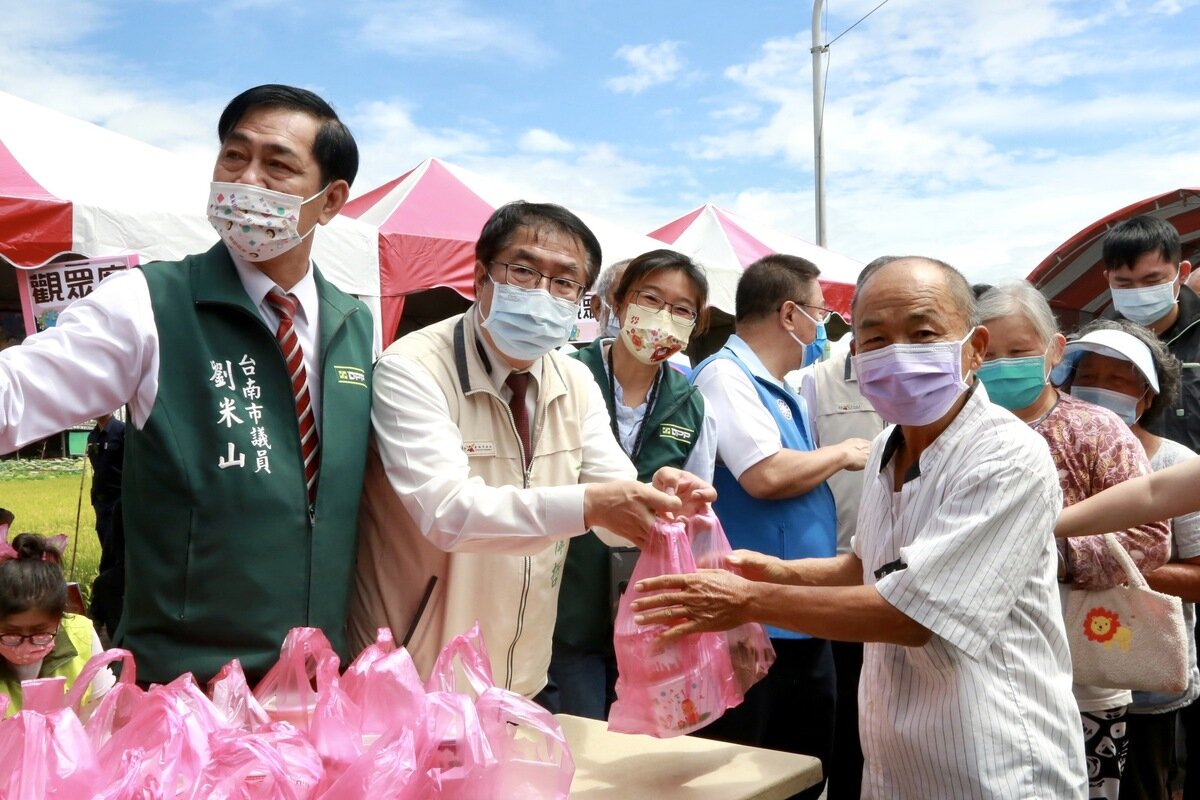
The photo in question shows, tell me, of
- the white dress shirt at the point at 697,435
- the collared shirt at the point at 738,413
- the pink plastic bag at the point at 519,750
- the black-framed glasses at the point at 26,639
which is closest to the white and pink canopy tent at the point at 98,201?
the black-framed glasses at the point at 26,639

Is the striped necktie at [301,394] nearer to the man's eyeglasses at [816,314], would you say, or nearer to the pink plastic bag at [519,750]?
the pink plastic bag at [519,750]

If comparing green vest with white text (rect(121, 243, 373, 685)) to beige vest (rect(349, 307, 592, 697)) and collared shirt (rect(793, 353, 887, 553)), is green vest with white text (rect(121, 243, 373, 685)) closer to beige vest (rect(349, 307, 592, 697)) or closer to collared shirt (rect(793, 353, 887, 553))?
beige vest (rect(349, 307, 592, 697))

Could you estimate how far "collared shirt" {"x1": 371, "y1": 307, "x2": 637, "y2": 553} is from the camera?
196cm

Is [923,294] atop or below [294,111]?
below

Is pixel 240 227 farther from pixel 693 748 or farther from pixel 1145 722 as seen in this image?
pixel 1145 722

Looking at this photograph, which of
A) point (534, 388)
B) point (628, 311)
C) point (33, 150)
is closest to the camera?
point (534, 388)

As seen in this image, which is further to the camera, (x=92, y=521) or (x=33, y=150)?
(x=92, y=521)

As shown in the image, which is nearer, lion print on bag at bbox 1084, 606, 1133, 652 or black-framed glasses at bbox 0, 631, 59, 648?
lion print on bag at bbox 1084, 606, 1133, 652

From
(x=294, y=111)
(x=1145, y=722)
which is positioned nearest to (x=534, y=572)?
(x=294, y=111)

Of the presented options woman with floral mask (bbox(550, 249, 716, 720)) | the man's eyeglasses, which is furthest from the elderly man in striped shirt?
the man's eyeglasses

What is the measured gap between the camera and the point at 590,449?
246 cm

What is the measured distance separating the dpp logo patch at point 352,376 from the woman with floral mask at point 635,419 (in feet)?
4.20

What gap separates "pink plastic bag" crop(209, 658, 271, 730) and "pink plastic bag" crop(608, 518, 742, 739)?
69 centimetres

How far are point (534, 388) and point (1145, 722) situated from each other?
2.26 metres
